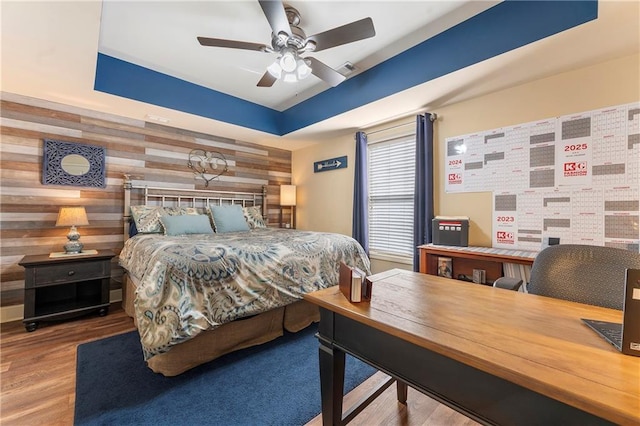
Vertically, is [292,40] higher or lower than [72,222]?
higher

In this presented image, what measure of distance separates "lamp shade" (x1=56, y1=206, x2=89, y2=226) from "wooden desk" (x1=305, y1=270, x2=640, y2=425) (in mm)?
2926

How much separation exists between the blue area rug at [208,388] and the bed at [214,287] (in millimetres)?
137

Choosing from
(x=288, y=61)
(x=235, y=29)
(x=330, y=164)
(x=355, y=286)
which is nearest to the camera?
(x=355, y=286)

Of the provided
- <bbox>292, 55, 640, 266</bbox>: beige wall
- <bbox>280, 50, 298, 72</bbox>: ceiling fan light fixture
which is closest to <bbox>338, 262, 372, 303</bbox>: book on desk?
<bbox>280, 50, 298, 72</bbox>: ceiling fan light fixture

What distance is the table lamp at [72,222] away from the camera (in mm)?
2724

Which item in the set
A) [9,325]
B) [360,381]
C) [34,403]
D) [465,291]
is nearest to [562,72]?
[465,291]

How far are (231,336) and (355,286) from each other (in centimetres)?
144

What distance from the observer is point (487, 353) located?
705mm

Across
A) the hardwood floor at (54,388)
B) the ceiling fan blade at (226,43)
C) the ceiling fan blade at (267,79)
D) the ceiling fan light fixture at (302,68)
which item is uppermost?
the ceiling fan blade at (226,43)

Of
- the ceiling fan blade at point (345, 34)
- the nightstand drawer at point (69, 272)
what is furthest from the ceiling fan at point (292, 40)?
the nightstand drawer at point (69, 272)

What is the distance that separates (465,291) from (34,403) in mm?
2479

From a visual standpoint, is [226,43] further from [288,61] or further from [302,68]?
[302,68]

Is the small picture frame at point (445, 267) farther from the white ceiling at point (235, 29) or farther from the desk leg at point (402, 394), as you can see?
the white ceiling at point (235, 29)

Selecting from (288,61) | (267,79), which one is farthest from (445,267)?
(267,79)
